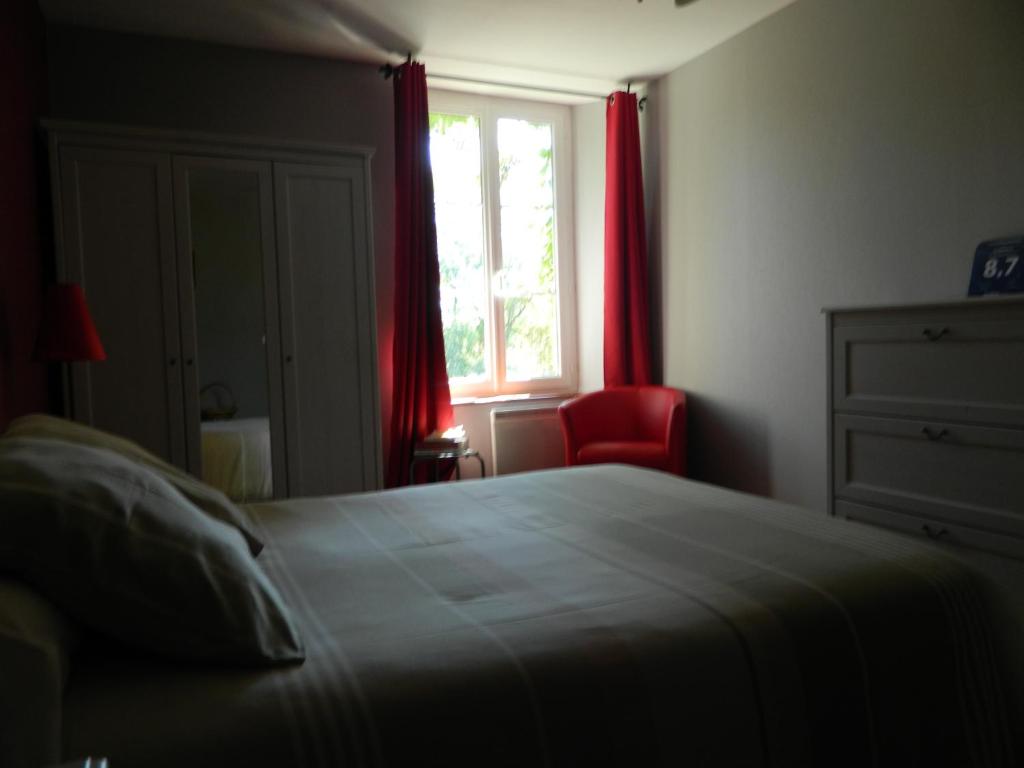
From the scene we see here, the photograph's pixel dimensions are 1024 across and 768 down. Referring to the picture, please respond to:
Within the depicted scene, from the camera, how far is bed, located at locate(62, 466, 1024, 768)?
904 millimetres

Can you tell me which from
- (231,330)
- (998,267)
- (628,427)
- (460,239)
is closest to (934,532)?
(998,267)

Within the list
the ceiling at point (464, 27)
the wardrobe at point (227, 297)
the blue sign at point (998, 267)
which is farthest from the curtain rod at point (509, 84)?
the blue sign at point (998, 267)

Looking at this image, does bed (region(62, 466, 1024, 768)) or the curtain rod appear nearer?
bed (region(62, 466, 1024, 768))

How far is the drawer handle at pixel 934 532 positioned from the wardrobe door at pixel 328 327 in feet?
7.29

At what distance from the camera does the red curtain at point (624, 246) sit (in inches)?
172

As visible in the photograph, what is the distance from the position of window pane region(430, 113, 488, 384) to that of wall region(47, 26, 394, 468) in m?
0.43

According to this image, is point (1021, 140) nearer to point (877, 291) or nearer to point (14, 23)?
point (877, 291)

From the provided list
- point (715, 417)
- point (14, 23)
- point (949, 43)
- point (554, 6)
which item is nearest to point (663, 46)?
point (554, 6)

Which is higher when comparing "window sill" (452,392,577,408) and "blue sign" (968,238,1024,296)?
"blue sign" (968,238,1024,296)

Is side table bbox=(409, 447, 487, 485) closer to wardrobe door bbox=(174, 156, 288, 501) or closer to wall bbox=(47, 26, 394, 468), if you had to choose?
wall bbox=(47, 26, 394, 468)

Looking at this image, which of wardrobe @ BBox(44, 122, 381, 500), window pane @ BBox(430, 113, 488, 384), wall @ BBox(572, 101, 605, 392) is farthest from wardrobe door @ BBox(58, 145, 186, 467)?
wall @ BBox(572, 101, 605, 392)

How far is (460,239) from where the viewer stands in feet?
14.8

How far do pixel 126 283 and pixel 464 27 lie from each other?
1.90 metres

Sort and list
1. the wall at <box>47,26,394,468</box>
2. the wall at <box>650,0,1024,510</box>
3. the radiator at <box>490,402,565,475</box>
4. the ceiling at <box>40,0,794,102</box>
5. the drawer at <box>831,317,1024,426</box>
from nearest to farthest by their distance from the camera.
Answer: the drawer at <box>831,317,1024,426</box>, the wall at <box>650,0,1024,510</box>, the ceiling at <box>40,0,794,102</box>, the wall at <box>47,26,394,468</box>, the radiator at <box>490,402,565,475</box>
